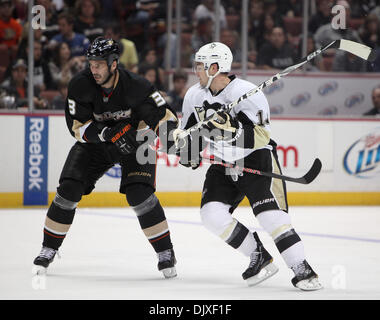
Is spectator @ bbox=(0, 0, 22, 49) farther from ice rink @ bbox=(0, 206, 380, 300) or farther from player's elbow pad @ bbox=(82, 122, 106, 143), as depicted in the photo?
player's elbow pad @ bbox=(82, 122, 106, 143)

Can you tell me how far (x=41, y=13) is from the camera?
25.0 feet

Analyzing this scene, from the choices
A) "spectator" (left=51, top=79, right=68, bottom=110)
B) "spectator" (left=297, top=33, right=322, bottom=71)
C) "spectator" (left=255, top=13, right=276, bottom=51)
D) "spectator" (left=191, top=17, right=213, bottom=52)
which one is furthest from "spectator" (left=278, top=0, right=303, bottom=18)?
"spectator" (left=51, top=79, right=68, bottom=110)

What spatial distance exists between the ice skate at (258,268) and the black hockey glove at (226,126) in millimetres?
615

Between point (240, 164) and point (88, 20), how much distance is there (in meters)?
4.51

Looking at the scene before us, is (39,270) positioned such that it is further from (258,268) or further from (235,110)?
(235,110)

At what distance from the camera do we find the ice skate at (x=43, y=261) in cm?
421

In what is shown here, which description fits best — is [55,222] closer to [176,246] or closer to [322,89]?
[176,246]

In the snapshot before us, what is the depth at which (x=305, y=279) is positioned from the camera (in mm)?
3771

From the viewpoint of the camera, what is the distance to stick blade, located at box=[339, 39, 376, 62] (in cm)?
395

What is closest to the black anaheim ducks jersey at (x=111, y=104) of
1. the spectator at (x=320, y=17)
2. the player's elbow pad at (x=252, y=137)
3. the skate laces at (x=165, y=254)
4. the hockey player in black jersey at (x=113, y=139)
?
the hockey player in black jersey at (x=113, y=139)

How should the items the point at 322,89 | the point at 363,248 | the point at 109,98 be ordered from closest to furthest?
1. the point at 109,98
2. the point at 363,248
3. the point at 322,89
